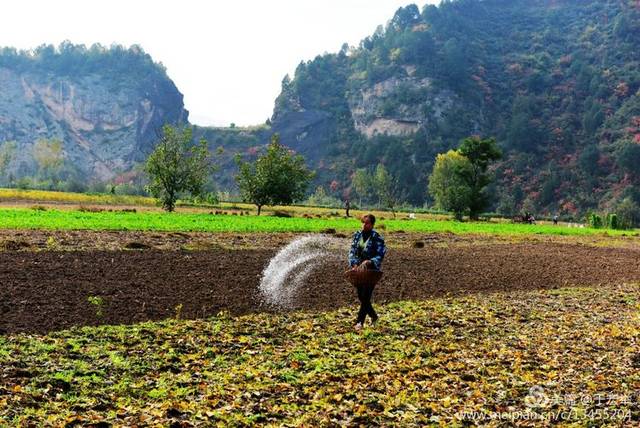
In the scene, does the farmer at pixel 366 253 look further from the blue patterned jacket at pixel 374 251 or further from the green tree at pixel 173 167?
the green tree at pixel 173 167

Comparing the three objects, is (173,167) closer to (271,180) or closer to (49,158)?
(271,180)

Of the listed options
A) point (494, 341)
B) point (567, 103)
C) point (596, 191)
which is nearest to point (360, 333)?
point (494, 341)

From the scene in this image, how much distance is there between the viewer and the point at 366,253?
485 inches

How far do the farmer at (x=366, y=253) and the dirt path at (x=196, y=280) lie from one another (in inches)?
108

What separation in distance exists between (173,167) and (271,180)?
10528 millimetres

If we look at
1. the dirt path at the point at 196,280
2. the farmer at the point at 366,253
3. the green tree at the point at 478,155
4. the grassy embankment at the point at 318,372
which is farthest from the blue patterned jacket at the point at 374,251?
the green tree at the point at 478,155

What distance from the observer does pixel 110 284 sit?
15.6 m

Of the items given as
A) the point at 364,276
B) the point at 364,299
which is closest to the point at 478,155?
the point at 364,299

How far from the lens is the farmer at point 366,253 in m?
12.2

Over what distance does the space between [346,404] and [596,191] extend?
14626cm

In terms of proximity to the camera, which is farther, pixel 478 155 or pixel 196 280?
pixel 478 155

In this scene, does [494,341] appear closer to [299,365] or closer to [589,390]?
[589,390]

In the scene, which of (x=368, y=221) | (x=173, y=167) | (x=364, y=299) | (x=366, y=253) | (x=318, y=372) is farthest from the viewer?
(x=173, y=167)

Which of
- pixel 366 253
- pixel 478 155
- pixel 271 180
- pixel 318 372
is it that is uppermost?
pixel 478 155
